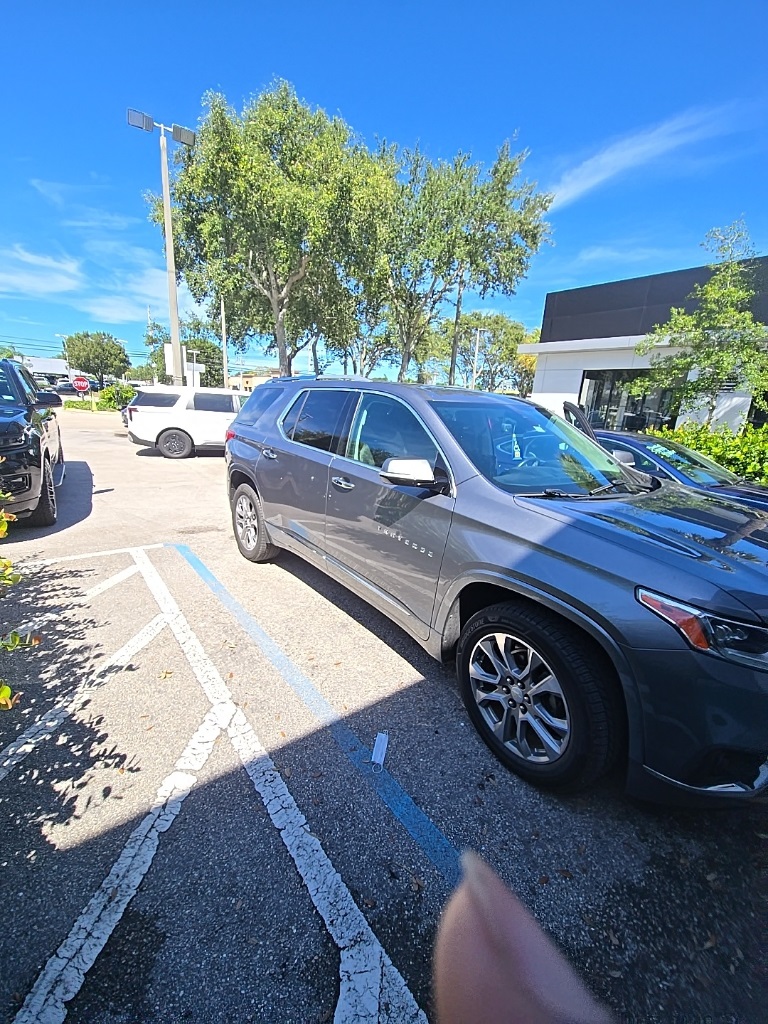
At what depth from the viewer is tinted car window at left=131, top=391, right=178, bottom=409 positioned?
36.9ft

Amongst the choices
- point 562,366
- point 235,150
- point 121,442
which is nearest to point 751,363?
point 562,366

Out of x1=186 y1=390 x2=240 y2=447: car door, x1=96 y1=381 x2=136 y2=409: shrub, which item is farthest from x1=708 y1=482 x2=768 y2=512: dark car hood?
x1=96 y1=381 x2=136 y2=409: shrub

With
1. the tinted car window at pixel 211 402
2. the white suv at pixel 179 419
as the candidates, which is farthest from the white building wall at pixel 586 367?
the white suv at pixel 179 419

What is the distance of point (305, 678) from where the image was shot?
2.92m

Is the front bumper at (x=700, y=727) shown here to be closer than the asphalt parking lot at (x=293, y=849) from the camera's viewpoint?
No

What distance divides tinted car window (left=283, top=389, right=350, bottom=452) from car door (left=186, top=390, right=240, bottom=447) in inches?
326

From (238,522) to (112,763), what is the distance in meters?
2.96

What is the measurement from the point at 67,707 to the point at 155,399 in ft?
34.3

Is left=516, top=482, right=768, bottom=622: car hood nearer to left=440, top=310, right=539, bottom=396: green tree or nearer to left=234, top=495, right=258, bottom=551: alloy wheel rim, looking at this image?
left=234, top=495, right=258, bottom=551: alloy wheel rim

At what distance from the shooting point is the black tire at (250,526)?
4516 millimetres

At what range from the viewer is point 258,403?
189 inches

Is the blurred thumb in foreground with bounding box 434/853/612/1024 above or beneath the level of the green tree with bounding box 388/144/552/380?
beneath

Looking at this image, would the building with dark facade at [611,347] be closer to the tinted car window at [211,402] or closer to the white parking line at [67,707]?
the tinted car window at [211,402]

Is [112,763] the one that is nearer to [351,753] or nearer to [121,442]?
[351,753]
